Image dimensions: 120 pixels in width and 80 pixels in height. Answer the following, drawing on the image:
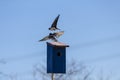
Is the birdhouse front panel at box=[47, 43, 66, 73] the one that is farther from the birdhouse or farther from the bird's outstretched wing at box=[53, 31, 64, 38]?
the bird's outstretched wing at box=[53, 31, 64, 38]

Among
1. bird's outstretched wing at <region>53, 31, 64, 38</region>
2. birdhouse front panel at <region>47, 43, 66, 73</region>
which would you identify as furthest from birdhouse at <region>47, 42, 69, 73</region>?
bird's outstretched wing at <region>53, 31, 64, 38</region>

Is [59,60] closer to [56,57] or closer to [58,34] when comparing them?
[56,57]

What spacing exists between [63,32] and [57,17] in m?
0.52

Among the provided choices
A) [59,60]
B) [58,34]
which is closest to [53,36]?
[58,34]

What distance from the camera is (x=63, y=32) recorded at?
13766mm

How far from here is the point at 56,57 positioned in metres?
14.0

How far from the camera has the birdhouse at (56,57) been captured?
14.0 metres

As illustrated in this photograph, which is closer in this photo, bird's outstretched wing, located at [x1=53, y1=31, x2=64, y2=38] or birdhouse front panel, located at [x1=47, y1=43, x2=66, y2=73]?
bird's outstretched wing, located at [x1=53, y1=31, x2=64, y2=38]

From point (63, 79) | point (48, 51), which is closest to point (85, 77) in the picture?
point (63, 79)

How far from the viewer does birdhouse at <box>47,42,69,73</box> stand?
13953 millimetres

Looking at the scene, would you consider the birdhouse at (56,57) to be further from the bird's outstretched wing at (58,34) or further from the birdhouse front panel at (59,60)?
the bird's outstretched wing at (58,34)

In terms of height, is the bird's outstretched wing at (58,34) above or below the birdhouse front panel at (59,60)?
above

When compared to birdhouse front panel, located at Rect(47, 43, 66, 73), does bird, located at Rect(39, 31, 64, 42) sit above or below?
above

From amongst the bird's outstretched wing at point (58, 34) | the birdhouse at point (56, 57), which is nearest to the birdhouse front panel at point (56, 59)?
the birdhouse at point (56, 57)
